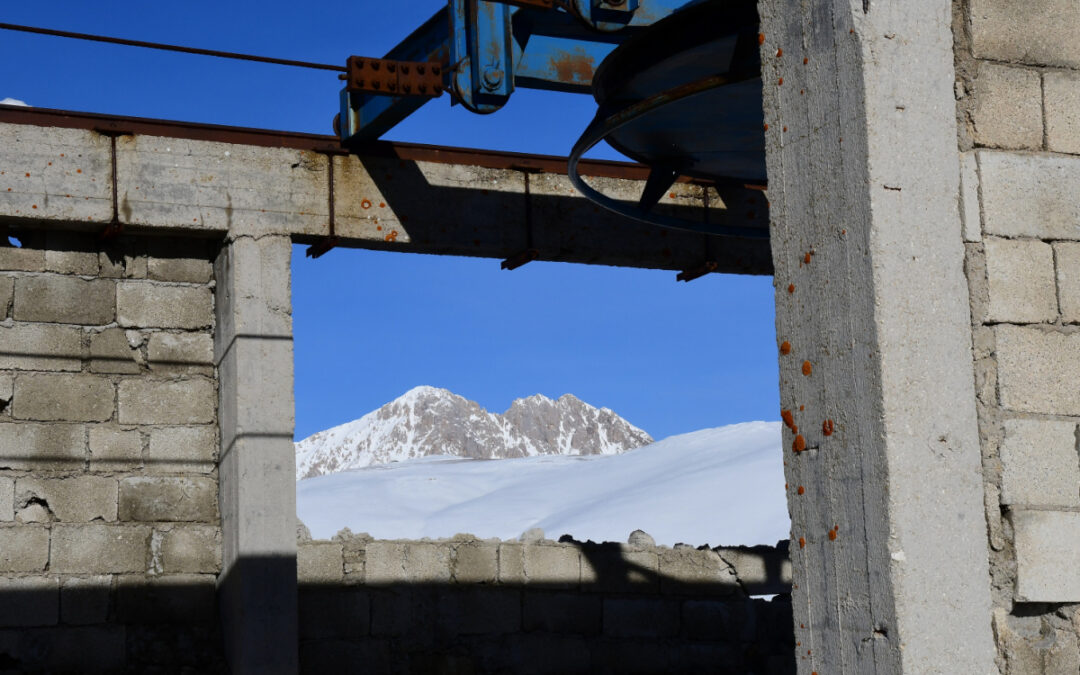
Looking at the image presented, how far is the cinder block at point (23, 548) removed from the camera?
290 inches

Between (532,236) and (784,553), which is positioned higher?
(532,236)

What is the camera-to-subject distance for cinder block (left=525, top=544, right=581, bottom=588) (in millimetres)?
8969

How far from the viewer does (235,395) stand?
7598 millimetres

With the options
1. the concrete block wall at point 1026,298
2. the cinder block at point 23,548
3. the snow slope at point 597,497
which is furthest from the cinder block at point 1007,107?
the snow slope at point 597,497

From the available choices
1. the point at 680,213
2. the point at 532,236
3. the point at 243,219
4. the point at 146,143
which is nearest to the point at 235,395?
the point at 243,219

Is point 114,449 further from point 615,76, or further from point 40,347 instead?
point 615,76

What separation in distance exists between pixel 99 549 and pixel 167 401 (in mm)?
939

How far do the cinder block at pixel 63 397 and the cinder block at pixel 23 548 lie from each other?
64cm

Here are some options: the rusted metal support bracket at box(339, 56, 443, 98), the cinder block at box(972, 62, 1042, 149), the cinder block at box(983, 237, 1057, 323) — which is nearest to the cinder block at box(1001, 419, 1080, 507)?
the cinder block at box(983, 237, 1057, 323)

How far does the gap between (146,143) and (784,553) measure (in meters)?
5.52

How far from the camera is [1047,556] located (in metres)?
3.75

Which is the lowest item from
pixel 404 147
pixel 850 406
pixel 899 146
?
pixel 850 406

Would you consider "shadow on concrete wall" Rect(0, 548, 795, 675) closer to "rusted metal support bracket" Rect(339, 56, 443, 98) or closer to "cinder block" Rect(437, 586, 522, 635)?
"cinder block" Rect(437, 586, 522, 635)

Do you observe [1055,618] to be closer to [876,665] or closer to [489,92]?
[876,665]
